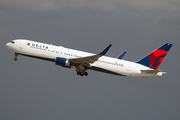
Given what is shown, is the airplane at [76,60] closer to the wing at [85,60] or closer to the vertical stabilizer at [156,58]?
the wing at [85,60]

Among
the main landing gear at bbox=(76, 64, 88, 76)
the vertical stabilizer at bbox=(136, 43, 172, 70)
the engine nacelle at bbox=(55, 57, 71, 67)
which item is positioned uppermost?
the vertical stabilizer at bbox=(136, 43, 172, 70)

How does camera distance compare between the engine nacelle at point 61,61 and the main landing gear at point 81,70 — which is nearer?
the engine nacelle at point 61,61

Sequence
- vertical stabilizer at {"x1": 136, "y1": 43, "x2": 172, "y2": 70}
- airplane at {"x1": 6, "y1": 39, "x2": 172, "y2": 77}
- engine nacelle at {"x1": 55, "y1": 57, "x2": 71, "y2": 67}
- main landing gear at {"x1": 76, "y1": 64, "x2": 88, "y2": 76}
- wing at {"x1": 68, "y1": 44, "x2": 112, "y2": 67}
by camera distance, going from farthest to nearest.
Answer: vertical stabilizer at {"x1": 136, "y1": 43, "x2": 172, "y2": 70} < main landing gear at {"x1": 76, "y1": 64, "x2": 88, "y2": 76} < airplane at {"x1": 6, "y1": 39, "x2": 172, "y2": 77} < engine nacelle at {"x1": 55, "y1": 57, "x2": 71, "y2": 67} < wing at {"x1": 68, "y1": 44, "x2": 112, "y2": 67}

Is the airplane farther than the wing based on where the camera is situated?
Yes

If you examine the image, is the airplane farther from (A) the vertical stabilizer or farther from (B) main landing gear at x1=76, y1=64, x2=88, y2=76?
(A) the vertical stabilizer

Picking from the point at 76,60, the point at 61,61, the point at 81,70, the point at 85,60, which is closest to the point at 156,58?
the point at 85,60

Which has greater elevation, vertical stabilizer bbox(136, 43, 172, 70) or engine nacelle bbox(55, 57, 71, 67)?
vertical stabilizer bbox(136, 43, 172, 70)

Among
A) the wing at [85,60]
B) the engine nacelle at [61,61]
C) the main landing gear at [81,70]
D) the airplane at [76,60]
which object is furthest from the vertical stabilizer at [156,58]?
the engine nacelle at [61,61]

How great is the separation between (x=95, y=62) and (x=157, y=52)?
37.4ft

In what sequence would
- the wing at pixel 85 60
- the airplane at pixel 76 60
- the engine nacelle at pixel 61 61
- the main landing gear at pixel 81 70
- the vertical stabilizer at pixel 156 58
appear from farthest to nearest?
1. the vertical stabilizer at pixel 156 58
2. the main landing gear at pixel 81 70
3. the airplane at pixel 76 60
4. the engine nacelle at pixel 61 61
5. the wing at pixel 85 60

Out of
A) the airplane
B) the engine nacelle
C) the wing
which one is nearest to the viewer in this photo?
the wing

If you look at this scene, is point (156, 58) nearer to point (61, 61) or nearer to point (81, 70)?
point (81, 70)

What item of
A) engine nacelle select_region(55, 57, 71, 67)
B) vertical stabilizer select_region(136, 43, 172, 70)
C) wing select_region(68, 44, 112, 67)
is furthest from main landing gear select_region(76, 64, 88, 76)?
vertical stabilizer select_region(136, 43, 172, 70)

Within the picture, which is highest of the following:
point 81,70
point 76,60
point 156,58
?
point 156,58
